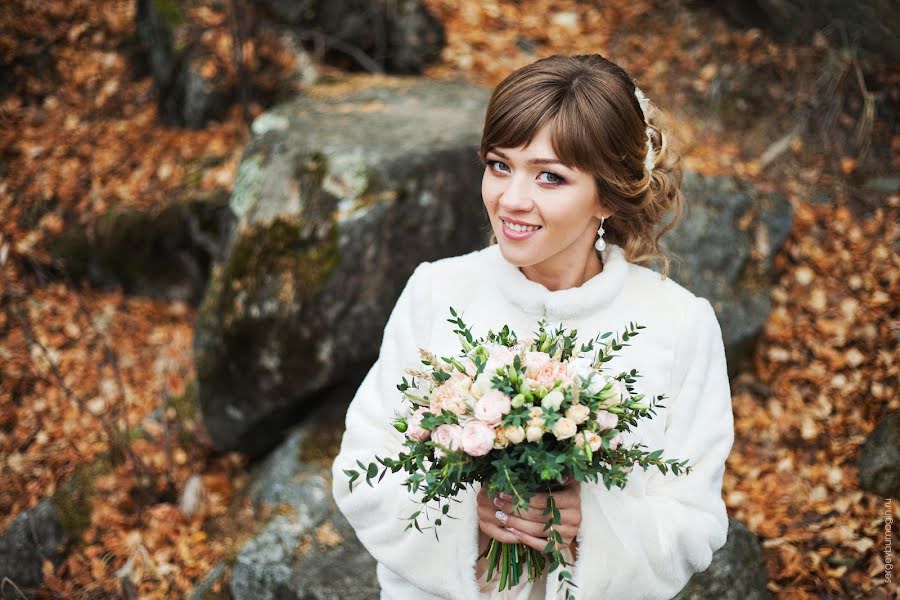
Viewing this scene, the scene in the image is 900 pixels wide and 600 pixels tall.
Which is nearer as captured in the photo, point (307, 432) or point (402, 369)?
point (402, 369)

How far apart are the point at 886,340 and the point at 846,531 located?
3.87ft

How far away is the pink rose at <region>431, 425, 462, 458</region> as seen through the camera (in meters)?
1.92

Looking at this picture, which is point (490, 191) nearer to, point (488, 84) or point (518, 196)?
point (518, 196)

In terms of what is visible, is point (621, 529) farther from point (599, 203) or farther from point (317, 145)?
point (317, 145)

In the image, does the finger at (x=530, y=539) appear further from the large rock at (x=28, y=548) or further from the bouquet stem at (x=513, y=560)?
the large rock at (x=28, y=548)

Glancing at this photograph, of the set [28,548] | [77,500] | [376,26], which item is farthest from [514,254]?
[376,26]

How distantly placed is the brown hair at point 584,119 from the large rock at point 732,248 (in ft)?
6.81

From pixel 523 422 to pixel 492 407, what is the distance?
0.30ft

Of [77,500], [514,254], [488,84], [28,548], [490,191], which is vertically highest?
[490,191]

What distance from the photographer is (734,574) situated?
352cm

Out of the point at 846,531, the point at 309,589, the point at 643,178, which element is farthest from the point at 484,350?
the point at 846,531

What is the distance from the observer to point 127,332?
18.1 ft

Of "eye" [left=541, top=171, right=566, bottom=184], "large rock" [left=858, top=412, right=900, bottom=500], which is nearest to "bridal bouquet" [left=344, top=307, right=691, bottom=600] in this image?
"eye" [left=541, top=171, right=566, bottom=184]

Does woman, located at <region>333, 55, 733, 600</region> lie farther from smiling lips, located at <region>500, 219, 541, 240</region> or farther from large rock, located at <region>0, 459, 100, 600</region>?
large rock, located at <region>0, 459, 100, 600</region>
